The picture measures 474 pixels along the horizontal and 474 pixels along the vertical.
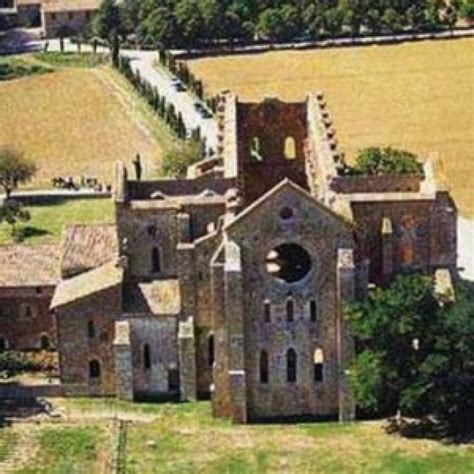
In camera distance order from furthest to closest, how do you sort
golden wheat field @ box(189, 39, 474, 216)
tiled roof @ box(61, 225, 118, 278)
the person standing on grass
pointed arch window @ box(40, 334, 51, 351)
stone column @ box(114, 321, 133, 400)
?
golden wheat field @ box(189, 39, 474, 216), the person standing on grass, pointed arch window @ box(40, 334, 51, 351), tiled roof @ box(61, 225, 118, 278), stone column @ box(114, 321, 133, 400)

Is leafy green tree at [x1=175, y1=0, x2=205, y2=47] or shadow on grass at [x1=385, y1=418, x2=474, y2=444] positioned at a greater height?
leafy green tree at [x1=175, y1=0, x2=205, y2=47]

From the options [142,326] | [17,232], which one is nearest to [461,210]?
[17,232]

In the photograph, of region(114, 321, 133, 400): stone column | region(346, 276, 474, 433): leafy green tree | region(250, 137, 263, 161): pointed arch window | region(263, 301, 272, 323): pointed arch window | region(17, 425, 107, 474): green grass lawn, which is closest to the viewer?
region(17, 425, 107, 474): green grass lawn

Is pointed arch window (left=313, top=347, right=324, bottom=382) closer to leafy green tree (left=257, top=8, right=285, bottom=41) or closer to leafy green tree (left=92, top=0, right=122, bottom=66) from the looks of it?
leafy green tree (left=257, top=8, right=285, bottom=41)

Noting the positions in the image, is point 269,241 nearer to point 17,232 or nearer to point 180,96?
point 17,232

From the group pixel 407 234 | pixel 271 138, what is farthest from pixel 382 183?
pixel 271 138

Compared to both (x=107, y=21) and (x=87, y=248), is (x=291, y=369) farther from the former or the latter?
(x=107, y=21)

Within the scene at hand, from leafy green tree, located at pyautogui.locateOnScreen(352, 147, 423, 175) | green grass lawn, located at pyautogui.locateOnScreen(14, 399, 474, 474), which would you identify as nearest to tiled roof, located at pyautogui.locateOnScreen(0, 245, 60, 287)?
green grass lawn, located at pyautogui.locateOnScreen(14, 399, 474, 474)
